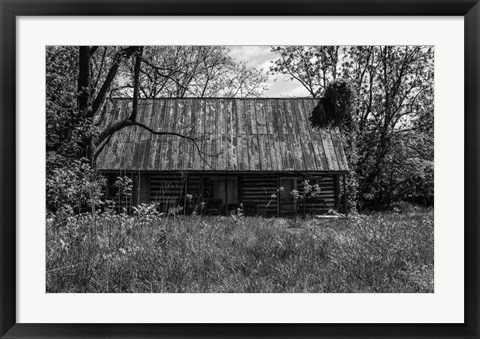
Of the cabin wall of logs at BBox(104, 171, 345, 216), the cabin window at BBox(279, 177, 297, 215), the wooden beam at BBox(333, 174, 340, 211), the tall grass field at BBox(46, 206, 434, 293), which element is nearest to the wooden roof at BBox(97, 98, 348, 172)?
the wooden beam at BBox(333, 174, 340, 211)

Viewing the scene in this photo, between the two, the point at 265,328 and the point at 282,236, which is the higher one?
the point at 282,236

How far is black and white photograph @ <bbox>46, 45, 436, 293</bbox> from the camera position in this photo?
4.39 m

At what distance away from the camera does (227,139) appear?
1725cm

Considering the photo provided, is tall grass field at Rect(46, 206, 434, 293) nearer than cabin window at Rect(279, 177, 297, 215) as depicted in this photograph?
Yes

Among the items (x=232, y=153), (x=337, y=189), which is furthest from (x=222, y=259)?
(x=337, y=189)

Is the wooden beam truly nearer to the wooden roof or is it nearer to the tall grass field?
the wooden roof

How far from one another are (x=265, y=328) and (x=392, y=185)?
1758cm

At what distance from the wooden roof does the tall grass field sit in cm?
1083

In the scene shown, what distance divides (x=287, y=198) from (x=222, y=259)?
1332cm
